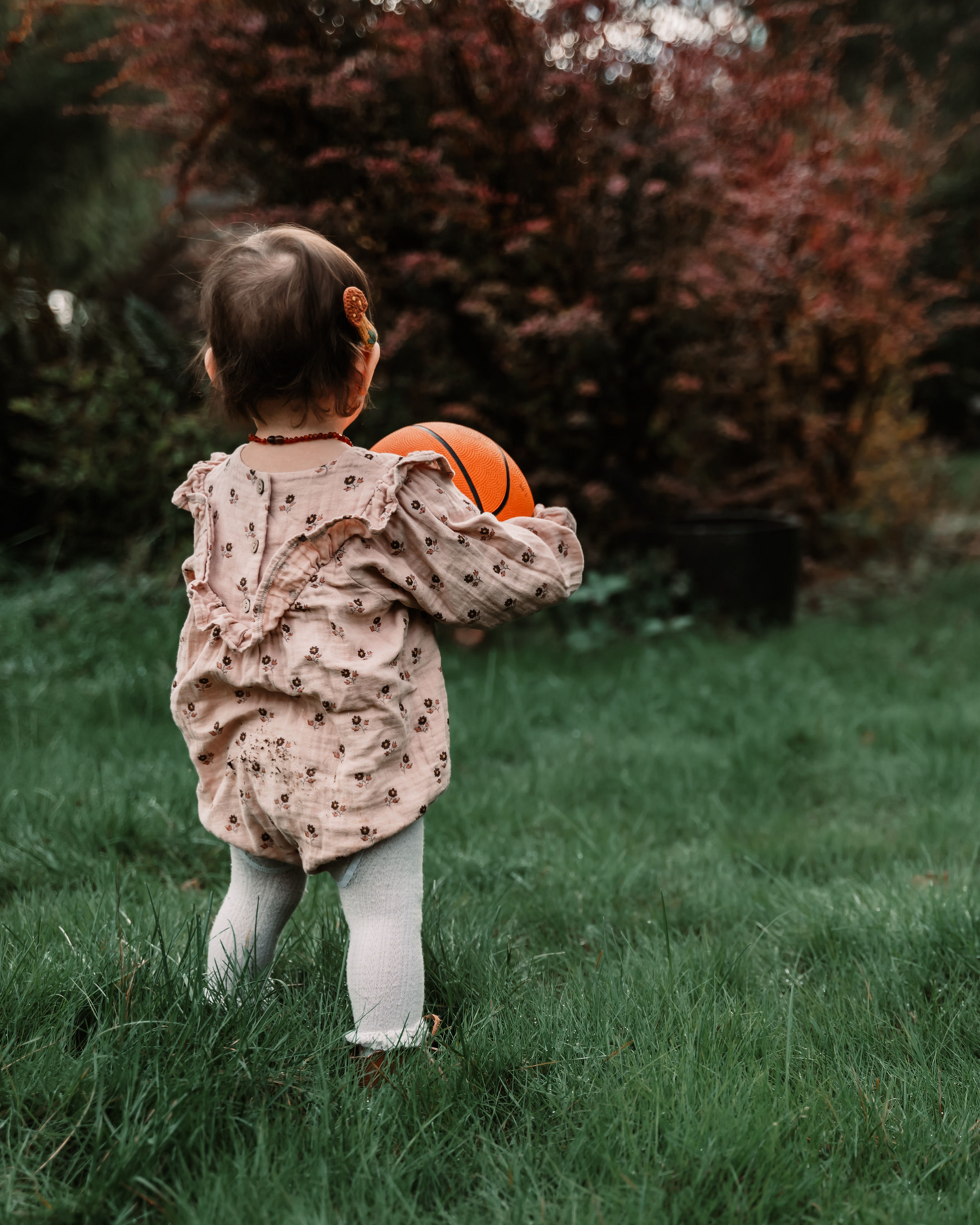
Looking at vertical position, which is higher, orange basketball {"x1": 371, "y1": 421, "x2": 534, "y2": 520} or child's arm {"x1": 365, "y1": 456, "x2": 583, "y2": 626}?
orange basketball {"x1": 371, "y1": 421, "x2": 534, "y2": 520}

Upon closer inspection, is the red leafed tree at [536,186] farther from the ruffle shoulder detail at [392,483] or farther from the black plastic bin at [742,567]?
the ruffle shoulder detail at [392,483]

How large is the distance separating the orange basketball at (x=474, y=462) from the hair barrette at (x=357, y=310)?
9.8 inches

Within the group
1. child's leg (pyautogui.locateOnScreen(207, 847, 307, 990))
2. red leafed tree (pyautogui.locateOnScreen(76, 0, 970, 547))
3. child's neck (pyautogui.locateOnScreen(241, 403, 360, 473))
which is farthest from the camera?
red leafed tree (pyautogui.locateOnScreen(76, 0, 970, 547))

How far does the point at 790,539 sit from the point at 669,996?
428cm

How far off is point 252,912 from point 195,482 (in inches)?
32.5

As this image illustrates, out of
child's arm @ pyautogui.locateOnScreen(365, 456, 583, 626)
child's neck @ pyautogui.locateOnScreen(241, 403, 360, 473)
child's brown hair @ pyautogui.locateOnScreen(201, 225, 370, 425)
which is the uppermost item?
child's brown hair @ pyautogui.locateOnScreen(201, 225, 370, 425)

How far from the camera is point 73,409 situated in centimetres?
589

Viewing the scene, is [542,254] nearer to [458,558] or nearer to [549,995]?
[458,558]

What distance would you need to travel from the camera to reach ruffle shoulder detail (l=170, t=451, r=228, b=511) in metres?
1.94

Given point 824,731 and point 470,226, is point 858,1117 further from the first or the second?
point 470,226

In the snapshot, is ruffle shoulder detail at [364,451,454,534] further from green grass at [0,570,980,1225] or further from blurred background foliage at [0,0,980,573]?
blurred background foliage at [0,0,980,573]

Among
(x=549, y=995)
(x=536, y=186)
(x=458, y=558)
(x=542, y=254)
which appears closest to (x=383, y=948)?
(x=549, y=995)

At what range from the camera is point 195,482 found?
1.98 metres

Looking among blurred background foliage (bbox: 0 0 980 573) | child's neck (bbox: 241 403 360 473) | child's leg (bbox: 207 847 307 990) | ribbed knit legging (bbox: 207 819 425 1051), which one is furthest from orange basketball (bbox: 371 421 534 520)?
blurred background foliage (bbox: 0 0 980 573)
